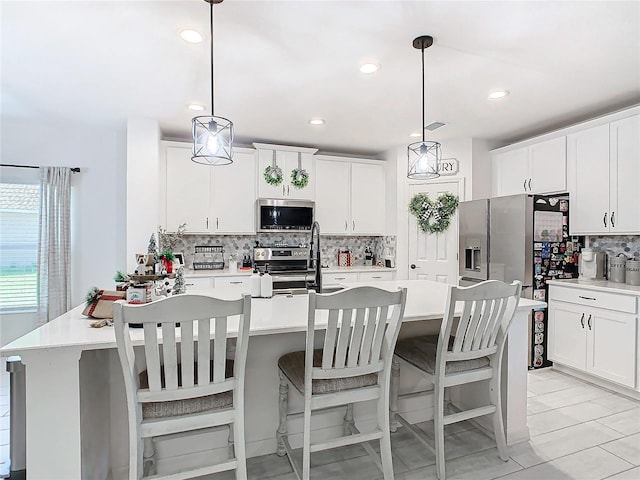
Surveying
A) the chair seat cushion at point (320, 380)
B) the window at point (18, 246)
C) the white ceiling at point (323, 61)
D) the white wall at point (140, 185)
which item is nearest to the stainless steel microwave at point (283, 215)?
the white ceiling at point (323, 61)

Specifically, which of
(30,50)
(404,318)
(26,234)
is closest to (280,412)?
(404,318)

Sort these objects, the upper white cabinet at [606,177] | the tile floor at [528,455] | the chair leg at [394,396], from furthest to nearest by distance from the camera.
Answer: the upper white cabinet at [606,177]
the chair leg at [394,396]
the tile floor at [528,455]

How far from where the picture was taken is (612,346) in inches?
119

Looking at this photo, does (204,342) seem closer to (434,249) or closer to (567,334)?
(567,334)

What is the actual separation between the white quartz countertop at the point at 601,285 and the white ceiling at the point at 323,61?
5.32 feet

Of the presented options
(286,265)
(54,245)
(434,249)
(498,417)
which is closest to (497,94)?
(434,249)

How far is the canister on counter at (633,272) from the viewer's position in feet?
10.6

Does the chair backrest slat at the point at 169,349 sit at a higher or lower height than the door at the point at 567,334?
higher

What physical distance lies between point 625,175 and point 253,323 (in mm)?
3470

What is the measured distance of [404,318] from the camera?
1.86m

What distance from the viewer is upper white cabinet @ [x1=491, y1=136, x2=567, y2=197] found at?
3768 mm

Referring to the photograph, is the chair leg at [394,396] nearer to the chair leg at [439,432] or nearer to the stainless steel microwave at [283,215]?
the chair leg at [439,432]

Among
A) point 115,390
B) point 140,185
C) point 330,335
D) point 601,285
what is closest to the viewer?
point 330,335

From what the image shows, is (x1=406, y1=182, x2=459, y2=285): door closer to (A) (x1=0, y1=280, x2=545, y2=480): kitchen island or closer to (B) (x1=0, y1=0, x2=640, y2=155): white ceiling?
(B) (x1=0, y1=0, x2=640, y2=155): white ceiling
